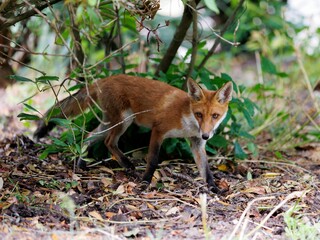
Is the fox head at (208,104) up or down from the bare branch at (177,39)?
down

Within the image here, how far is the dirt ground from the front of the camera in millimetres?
4312

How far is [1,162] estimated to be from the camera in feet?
18.9

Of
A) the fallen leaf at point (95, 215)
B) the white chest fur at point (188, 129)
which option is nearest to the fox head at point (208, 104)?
the white chest fur at point (188, 129)

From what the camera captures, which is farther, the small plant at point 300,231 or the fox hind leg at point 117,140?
the fox hind leg at point 117,140

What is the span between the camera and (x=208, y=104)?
18.9 feet

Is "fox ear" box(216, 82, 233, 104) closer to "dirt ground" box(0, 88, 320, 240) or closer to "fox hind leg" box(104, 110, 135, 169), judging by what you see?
"dirt ground" box(0, 88, 320, 240)

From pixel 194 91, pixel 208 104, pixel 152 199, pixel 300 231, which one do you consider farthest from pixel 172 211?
pixel 194 91

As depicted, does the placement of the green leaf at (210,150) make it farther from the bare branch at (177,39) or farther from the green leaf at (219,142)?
the bare branch at (177,39)

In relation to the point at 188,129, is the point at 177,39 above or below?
above

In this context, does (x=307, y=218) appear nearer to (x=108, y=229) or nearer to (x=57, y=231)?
(x=108, y=229)

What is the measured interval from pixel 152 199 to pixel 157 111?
119 cm

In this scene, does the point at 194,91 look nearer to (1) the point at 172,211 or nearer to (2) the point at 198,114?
(2) the point at 198,114

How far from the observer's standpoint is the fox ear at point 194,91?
5742mm

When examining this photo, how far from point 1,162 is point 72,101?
1.13 m
